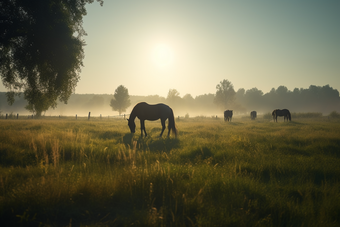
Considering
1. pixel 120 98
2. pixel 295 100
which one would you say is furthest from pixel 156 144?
pixel 295 100

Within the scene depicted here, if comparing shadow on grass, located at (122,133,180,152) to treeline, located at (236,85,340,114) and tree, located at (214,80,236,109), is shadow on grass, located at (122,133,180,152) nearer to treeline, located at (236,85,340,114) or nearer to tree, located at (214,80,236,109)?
tree, located at (214,80,236,109)

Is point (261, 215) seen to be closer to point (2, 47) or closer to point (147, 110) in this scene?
point (147, 110)

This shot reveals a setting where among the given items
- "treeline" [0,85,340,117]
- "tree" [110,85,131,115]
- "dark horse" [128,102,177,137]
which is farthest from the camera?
"treeline" [0,85,340,117]

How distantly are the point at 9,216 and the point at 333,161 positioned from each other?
28.2 feet

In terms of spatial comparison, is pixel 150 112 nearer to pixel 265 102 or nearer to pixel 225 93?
pixel 225 93

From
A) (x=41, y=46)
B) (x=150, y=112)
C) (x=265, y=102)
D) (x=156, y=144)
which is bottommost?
(x=156, y=144)

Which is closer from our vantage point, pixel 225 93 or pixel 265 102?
pixel 225 93

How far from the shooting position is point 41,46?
948cm

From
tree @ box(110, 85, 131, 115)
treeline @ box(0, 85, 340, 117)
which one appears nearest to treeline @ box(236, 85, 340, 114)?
treeline @ box(0, 85, 340, 117)

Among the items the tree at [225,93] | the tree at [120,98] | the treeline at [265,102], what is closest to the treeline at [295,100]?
the treeline at [265,102]

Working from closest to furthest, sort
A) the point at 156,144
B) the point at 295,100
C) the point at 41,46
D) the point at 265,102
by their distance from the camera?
1. the point at 156,144
2. the point at 41,46
3. the point at 295,100
4. the point at 265,102

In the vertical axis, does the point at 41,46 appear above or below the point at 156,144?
above

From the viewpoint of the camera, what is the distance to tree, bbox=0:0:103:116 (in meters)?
8.68

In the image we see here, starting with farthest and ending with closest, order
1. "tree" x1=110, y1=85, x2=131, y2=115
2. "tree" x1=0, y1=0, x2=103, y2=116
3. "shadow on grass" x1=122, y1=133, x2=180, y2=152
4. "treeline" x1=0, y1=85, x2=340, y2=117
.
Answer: "treeline" x1=0, y1=85, x2=340, y2=117, "tree" x1=110, y1=85, x2=131, y2=115, "tree" x1=0, y1=0, x2=103, y2=116, "shadow on grass" x1=122, y1=133, x2=180, y2=152
